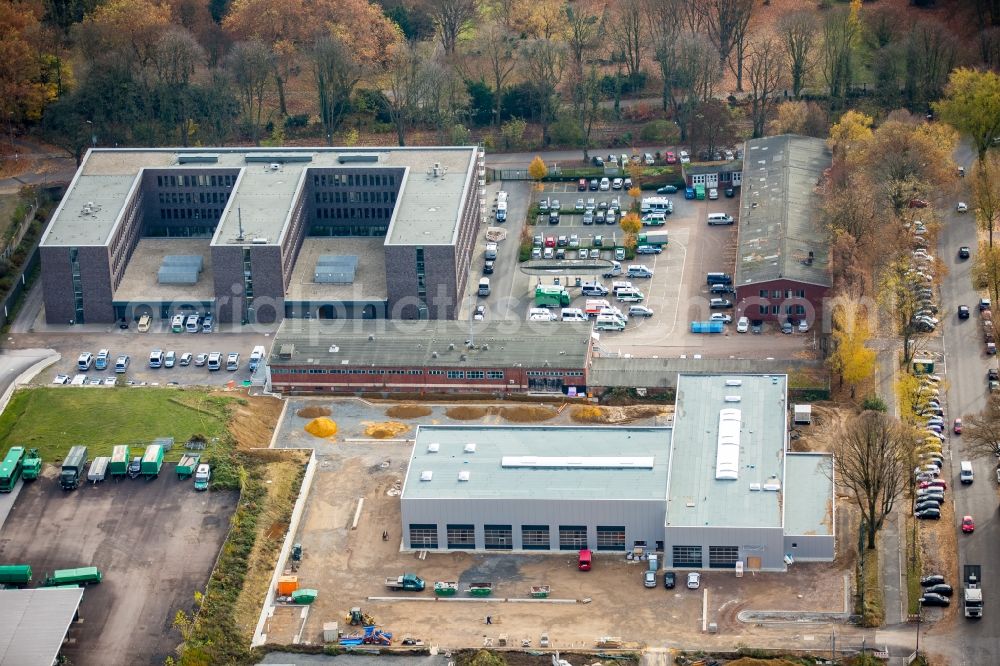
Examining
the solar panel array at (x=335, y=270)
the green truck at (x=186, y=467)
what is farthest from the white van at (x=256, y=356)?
the green truck at (x=186, y=467)

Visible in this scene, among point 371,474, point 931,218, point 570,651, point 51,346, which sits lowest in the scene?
point 570,651

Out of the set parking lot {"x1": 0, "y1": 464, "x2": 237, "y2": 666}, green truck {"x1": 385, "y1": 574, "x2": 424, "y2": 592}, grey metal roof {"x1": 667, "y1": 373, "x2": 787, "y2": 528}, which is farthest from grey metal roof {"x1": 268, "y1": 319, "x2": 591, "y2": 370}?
green truck {"x1": 385, "y1": 574, "x2": 424, "y2": 592}

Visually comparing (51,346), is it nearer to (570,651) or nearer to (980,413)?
(570,651)

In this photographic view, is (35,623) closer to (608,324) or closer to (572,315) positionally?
(572,315)

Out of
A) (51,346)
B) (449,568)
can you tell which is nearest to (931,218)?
(449,568)

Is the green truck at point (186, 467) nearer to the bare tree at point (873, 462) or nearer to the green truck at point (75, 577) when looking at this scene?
the green truck at point (75, 577)

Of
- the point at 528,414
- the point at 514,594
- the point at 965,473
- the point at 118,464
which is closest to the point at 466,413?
the point at 528,414
